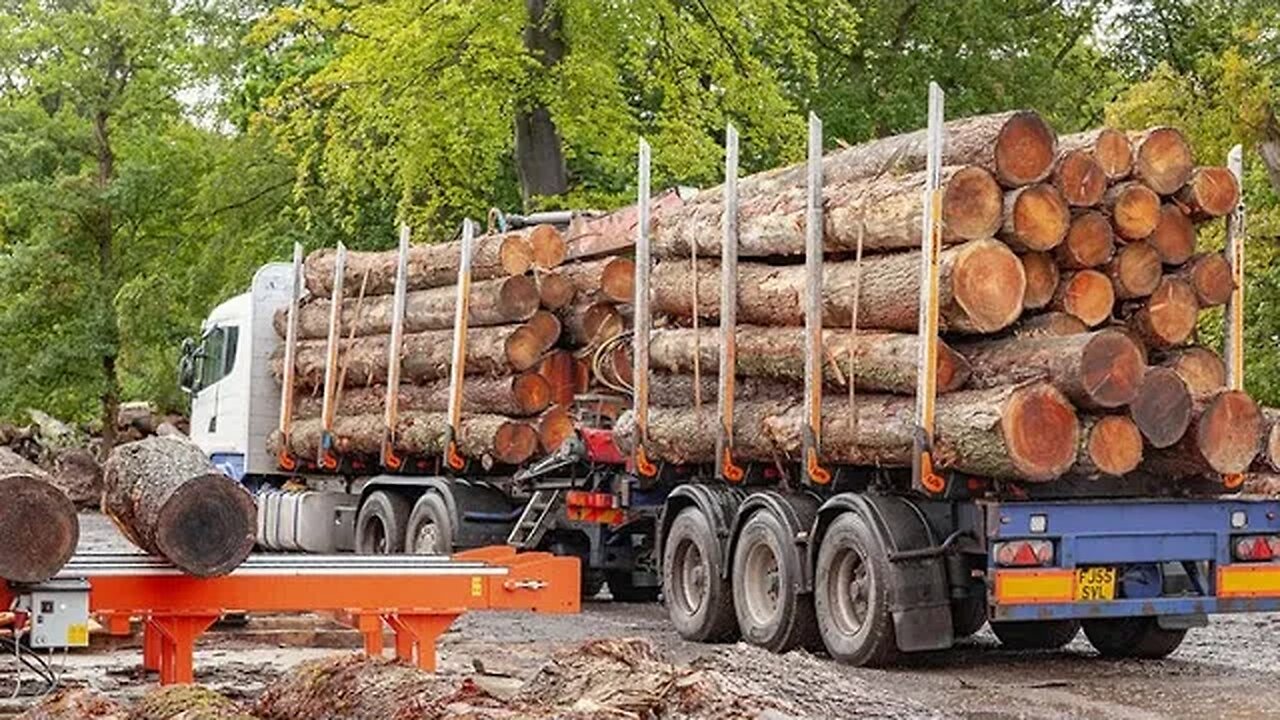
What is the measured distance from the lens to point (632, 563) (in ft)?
57.1

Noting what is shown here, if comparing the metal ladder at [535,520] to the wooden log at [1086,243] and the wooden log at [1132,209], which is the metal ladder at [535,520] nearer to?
the wooden log at [1086,243]

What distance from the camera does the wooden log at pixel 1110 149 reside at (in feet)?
41.2

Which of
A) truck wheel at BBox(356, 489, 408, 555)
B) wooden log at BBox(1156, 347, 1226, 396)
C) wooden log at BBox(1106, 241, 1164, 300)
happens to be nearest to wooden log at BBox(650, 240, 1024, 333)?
wooden log at BBox(1106, 241, 1164, 300)

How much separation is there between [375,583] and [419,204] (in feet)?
64.6

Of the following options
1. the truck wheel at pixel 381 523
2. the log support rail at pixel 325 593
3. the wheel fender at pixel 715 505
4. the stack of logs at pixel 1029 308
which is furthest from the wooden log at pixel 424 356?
the log support rail at pixel 325 593

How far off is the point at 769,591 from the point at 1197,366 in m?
3.14

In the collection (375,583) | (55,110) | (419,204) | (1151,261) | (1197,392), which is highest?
(55,110)

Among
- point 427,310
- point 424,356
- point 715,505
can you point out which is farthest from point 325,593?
point 427,310

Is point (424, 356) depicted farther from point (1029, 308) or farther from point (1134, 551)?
point (1134, 551)

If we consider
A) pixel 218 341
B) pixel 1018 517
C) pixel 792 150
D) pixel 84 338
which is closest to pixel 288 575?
pixel 1018 517

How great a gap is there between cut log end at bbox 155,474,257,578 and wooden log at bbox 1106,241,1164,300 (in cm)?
544

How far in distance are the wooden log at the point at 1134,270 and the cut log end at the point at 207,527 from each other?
17.9 ft

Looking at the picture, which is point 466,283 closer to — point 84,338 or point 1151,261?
point 1151,261

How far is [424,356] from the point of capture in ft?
63.9
